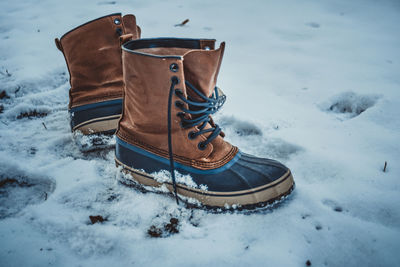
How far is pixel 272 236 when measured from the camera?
44.7 inches

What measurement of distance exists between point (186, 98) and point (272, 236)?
0.70 metres

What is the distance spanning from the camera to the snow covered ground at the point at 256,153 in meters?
1.08

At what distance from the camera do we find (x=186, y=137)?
1.26m

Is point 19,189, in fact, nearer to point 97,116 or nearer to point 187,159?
point 97,116

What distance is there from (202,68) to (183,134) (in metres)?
0.32

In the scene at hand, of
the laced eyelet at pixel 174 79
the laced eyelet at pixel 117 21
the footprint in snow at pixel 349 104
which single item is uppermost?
the laced eyelet at pixel 117 21

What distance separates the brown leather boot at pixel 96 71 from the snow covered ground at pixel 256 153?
0.24m

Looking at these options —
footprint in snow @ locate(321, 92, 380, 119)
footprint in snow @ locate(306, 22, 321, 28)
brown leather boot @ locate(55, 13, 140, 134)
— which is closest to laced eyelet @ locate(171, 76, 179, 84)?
brown leather boot @ locate(55, 13, 140, 134)

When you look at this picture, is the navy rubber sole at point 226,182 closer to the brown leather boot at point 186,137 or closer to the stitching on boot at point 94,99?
the brown leather boot at point 186,137

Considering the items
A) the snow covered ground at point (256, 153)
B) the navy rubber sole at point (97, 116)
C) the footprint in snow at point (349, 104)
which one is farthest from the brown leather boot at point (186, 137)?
the footprint in snow at point (349, 104)

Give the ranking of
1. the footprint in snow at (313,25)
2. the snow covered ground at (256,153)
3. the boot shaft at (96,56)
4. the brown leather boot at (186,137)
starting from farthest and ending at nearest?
the footprint in snow at (313,25)
the boot shaft at (96,56)
the brown leather boot at (186,137)
the snow covered ground at (256,153)

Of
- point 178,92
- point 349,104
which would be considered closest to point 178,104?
point 178,92

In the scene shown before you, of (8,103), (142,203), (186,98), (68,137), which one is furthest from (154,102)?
(8,103)

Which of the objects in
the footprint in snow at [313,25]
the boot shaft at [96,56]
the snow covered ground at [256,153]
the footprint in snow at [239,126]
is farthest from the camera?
the footprint in snow at [313,25]
